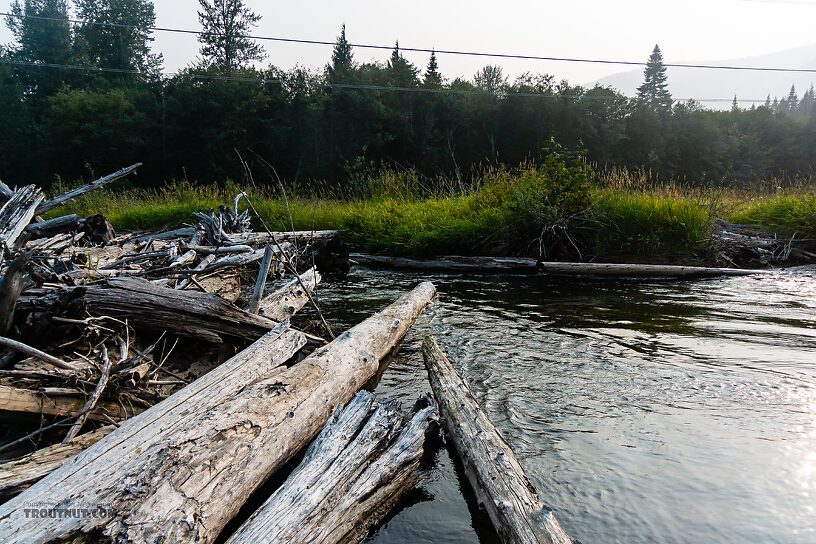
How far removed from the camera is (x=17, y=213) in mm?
5367

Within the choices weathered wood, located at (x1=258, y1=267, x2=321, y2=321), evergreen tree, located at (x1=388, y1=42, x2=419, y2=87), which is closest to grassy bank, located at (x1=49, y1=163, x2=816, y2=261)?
weathered wood, located at (x1=258, y1=267, x2=321, y2=321)

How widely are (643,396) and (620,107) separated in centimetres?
3422

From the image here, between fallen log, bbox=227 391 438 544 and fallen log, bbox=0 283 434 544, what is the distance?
17cm

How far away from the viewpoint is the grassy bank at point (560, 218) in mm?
10250

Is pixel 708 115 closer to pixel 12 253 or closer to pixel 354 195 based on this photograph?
pixel 354 195

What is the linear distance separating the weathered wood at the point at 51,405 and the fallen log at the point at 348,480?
3.83ft

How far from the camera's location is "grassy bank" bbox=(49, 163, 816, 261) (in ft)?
33.6

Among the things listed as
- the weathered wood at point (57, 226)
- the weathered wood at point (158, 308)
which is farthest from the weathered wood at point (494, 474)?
the weathered wood at point (57, 226)

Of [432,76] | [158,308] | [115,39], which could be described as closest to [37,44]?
[115,39]

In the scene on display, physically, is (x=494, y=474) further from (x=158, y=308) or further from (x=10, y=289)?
(x=10, y=289)

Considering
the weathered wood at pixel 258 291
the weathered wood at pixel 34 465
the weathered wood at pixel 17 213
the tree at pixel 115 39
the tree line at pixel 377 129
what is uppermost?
the tree at pixel 115 39

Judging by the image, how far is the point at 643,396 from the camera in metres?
4.04

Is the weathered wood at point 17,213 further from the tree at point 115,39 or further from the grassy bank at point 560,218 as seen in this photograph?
the tree at point 115,39

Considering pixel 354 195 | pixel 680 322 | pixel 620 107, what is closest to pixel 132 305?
pixel 680 322
